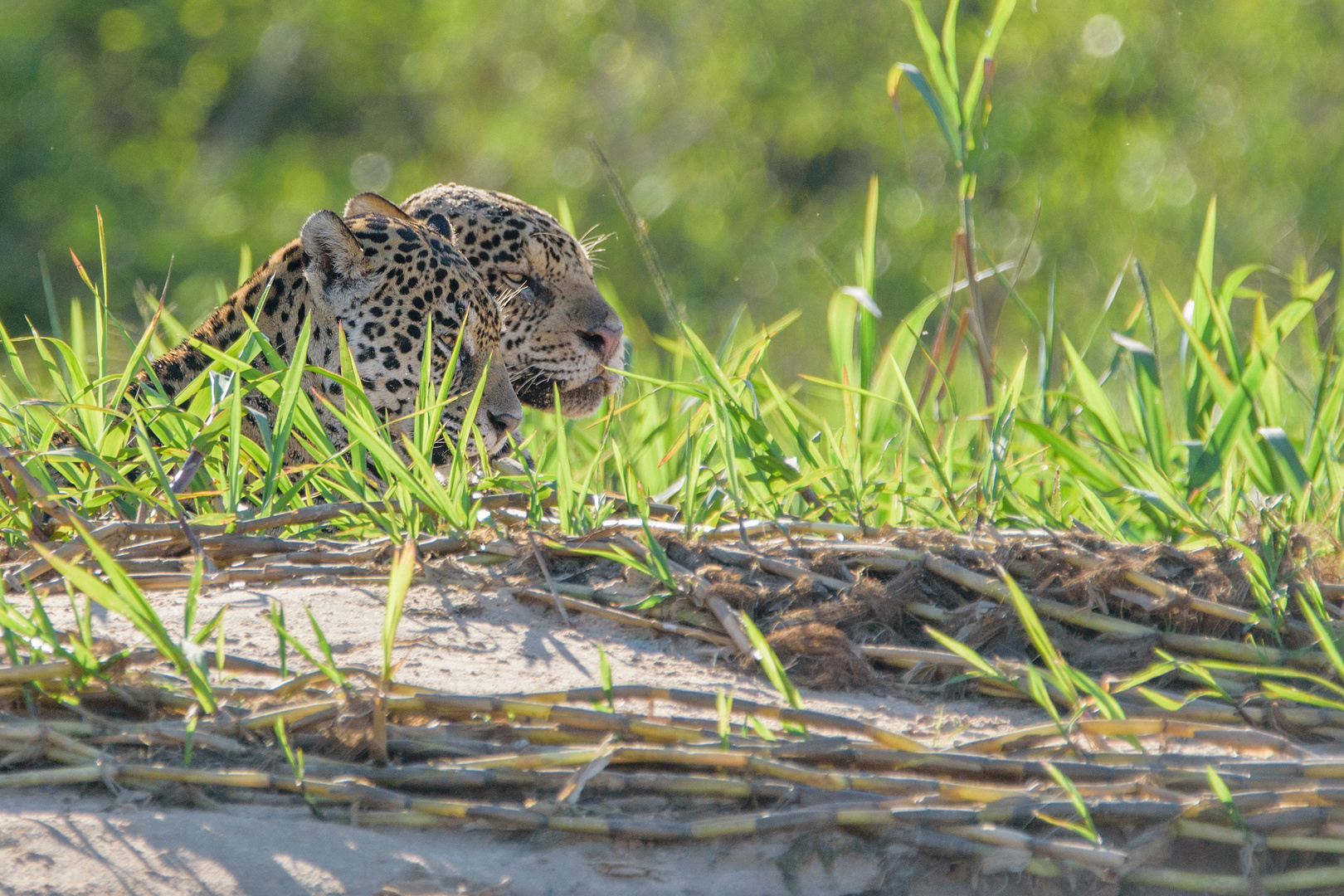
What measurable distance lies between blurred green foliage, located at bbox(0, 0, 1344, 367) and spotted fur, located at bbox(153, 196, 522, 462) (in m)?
6.76

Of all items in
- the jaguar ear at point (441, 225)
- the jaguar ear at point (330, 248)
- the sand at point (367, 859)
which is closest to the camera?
the sand at point (367, 859)

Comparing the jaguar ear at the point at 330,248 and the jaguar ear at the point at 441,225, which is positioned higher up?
the jaguar ear at the point at 441,225

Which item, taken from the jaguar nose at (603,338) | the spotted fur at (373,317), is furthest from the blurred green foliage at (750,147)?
the spotted fur at (373,317)

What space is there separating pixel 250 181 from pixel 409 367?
11.5 metres

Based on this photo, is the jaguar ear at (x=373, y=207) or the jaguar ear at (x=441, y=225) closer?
the jaguar ear at (x=373, y=207)

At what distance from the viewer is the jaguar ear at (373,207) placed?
4328mm

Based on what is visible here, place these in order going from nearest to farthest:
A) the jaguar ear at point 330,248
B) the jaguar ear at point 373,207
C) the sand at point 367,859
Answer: the sand at point 367,859 → the jaguar ear at point 330,248 → the jaguar ear at point 373,207

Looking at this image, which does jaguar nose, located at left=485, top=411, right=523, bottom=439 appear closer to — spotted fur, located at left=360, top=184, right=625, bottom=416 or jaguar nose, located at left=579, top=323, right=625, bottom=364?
spotted fur, located at left=360, top=184, right=625, bottom=416

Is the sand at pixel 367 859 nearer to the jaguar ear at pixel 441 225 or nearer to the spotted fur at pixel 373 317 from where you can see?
the spotted fur at pixel 373 317

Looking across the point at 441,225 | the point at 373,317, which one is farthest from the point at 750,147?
the point at 373,317

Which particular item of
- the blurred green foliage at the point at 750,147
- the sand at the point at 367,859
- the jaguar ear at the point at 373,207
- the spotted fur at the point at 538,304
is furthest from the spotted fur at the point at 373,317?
the blurred green foliage at the point at 750,147

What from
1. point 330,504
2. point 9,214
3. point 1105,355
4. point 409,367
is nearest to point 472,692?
point 330,504

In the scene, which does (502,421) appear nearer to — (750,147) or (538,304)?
(538,304)

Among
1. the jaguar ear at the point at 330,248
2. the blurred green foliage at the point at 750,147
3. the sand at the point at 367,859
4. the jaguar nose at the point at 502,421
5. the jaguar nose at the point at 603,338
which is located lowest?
the sand at the point at 367,859
